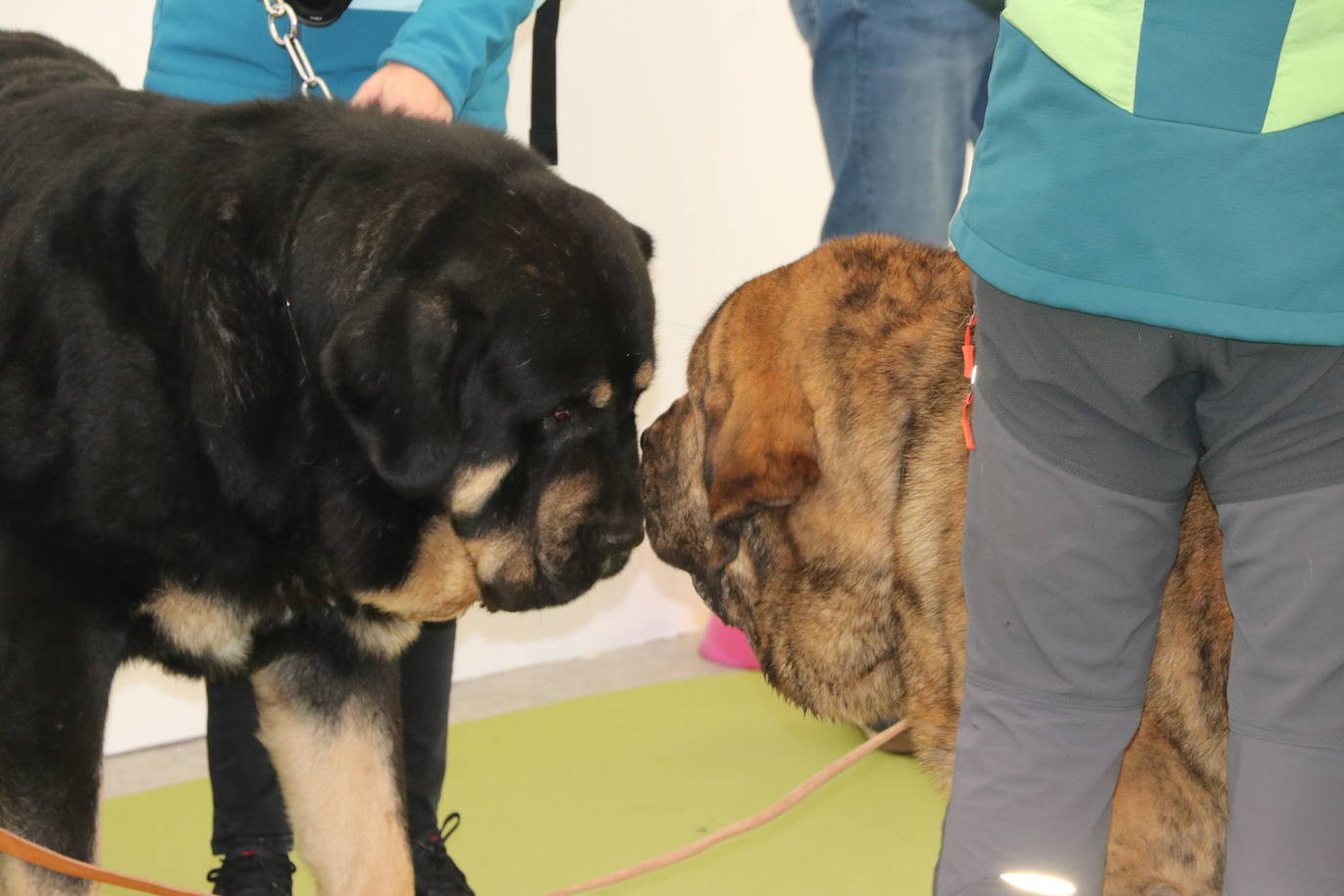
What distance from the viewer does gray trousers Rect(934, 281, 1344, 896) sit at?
124 centimetres

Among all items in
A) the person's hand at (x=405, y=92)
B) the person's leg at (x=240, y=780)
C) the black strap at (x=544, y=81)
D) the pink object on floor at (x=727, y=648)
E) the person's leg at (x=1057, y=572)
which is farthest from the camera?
the pink object on floor at (x=727, y=648)

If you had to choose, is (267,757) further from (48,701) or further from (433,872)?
(48,701)

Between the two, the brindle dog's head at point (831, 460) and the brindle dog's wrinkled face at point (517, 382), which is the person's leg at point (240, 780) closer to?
the brindle dog's wrinkled face at point (517, 382)

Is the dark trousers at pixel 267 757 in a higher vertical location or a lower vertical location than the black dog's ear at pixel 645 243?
lower

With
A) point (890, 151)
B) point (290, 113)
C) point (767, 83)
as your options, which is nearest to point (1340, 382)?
point (290, 113)

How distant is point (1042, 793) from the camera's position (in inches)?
54.2

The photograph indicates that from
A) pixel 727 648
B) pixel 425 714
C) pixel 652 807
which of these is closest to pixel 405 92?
pixel 425 714

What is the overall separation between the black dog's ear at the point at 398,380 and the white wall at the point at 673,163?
2.11 m

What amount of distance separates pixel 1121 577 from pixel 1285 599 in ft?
0.51

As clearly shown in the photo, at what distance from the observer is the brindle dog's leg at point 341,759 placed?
85.5 inches

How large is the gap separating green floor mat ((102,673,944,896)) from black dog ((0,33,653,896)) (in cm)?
108

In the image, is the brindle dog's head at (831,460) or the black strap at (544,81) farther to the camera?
the black strap at (544,81)

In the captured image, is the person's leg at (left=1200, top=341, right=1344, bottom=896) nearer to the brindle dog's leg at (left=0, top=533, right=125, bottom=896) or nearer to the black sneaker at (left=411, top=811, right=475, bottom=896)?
the brindle dog's leg at (left=0, top=533, right=125, bottom=896)

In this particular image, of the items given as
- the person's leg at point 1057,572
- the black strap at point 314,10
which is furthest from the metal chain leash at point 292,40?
the person's leg at point 1057,572
